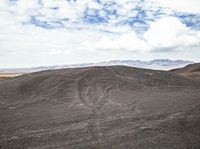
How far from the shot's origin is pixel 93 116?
12.2m

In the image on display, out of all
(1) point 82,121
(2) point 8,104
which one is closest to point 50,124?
(1) point 82,121

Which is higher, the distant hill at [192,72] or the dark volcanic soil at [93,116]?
the distant hill at [192,72]

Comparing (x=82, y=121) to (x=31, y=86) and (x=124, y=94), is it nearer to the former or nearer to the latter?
(x=124, y=94)

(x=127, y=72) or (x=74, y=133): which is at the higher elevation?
(x=127, y=72)

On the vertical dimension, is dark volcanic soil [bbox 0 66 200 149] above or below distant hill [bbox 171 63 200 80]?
→ below

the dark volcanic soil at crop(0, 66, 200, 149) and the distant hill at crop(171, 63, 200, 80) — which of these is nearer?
the dark volcanic soil at crop(0, 66, 200, 149)

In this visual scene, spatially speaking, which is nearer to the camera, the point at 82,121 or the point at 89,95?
the point at 82,121

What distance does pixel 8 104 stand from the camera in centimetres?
1664

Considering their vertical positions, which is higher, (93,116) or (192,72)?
(192,72)

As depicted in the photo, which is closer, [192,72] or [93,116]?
[93,116]

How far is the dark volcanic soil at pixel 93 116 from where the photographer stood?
8438 mm

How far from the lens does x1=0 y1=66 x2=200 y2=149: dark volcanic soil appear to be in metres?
8.44

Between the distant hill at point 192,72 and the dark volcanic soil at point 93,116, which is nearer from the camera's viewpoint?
the dark volcanic soil at point 93,116

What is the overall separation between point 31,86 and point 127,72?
9.62 meters
